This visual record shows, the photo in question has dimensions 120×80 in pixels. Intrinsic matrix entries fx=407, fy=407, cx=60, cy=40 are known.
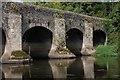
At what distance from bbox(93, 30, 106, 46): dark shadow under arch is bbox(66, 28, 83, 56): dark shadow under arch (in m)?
2.67

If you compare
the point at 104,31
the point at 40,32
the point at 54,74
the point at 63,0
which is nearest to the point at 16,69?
the point at 54,74

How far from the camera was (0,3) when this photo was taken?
32312mm

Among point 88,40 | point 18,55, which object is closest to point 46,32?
point 88,40

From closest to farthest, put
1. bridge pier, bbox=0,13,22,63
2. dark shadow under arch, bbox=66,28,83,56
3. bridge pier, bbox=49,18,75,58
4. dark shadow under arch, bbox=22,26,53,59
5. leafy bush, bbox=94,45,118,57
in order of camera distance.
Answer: bridge pier, bbox=0,13,22,63, bridge pier, bbox=49,18,75,58, dark shadow under arch, bbox=22,26,53,59, leafy bush, bbox=94,45,118,57, dark shadow under arch, bbox=66,28,83,56

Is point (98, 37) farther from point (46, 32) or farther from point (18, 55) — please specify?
point (18, 55)

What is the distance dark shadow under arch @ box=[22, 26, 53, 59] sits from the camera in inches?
1526

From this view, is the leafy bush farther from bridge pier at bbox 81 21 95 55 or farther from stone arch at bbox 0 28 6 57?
stone arch at bbox 0 28 6 57

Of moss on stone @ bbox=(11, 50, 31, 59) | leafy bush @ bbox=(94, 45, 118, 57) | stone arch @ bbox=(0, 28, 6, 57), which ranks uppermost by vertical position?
stone arch @ bbox=(0, 28, 6, 57)

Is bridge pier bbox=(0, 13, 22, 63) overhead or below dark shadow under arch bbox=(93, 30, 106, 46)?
overhead

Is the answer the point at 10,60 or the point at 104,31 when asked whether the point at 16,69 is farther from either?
the point at 104,31

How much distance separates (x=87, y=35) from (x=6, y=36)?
1216 cm

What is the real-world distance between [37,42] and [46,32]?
4.75 ft

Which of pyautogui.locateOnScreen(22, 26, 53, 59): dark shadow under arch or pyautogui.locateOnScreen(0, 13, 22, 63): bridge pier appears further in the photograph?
pyautogui.locateOnScreen(22, 26, 53, 59): dark shadow under arch

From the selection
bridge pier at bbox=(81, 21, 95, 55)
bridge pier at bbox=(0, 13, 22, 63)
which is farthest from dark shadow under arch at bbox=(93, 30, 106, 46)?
bridge pier at bbox=(0, 13, 22, 63)
